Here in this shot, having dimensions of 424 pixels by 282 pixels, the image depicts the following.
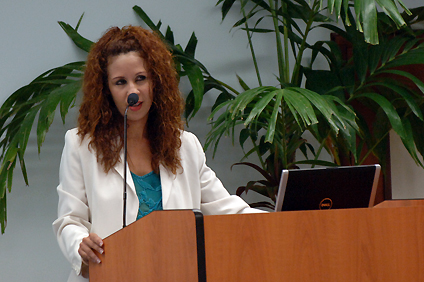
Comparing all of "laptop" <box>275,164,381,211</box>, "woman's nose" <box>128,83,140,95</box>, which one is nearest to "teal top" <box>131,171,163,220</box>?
"woman's nose" <box>128,83,140,95</box>

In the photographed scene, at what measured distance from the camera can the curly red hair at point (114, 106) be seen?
4.87 feet

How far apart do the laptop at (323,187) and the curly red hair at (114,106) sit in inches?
18.4

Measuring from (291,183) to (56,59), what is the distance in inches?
Result: 70.7

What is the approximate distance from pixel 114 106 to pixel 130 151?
167mm

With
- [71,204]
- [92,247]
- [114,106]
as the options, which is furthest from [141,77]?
[92,247]

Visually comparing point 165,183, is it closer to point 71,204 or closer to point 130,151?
point 130,151

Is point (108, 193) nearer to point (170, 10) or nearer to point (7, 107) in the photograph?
point (7, 107)

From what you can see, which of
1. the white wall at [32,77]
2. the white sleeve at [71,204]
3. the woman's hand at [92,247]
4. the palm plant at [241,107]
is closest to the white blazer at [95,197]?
the white sleeve at [71,204]

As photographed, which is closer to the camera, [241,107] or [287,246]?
[287,246]

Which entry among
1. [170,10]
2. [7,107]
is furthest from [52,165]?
[170,10]

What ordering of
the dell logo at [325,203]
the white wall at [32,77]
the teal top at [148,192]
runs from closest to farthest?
the dell logo at [325,203] < the teal top at [148,192] < the white wall at [32,77]

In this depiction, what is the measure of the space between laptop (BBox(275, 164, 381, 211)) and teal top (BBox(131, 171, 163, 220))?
0.44 m

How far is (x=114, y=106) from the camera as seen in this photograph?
1.57 metres

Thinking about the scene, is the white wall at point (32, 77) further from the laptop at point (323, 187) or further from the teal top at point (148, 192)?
the laptop at point (323, 187)
